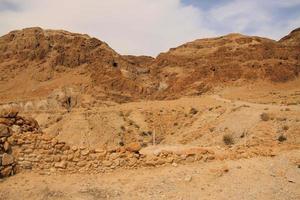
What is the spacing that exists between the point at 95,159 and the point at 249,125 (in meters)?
21.3

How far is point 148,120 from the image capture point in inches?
1754

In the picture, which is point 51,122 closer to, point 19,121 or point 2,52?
point 19,121

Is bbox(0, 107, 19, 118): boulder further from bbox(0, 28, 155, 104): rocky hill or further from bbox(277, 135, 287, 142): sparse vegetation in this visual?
bbox(0, 28, 155, 104): rocky hill

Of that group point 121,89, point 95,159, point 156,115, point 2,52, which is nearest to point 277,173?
point 95,159

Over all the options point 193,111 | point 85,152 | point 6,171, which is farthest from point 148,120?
point 6,171

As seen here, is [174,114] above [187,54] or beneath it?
beneath

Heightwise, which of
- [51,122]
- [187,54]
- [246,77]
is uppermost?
[187,54]

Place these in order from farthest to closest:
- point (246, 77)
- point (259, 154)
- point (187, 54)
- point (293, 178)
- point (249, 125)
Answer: point (187, 54), point (246, 77), point (249, 125), point (259, 154), point (293, 178)

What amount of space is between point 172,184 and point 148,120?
110 ft

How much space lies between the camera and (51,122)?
4409 centimetres

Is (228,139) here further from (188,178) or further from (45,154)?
(45,154)

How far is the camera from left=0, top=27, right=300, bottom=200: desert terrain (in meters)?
11.1

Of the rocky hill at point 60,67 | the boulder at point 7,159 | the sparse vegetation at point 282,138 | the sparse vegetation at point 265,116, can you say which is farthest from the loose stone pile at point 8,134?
the rocky hill at point 60,67

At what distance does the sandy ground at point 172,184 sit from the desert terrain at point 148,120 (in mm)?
29
